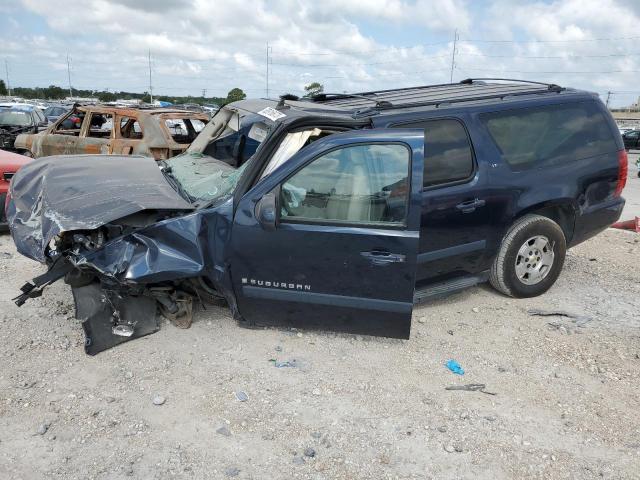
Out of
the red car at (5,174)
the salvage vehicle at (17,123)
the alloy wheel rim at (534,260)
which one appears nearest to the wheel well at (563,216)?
the alloy wheel rim at (534,260)

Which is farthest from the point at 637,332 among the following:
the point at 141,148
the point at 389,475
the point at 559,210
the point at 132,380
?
the point at 141,148

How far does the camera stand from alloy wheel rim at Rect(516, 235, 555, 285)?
4703 mm

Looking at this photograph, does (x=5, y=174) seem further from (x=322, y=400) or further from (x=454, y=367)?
(x=454, y=367)

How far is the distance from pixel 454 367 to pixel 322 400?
3.45 ft

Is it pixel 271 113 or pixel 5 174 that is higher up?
pixel 271 113

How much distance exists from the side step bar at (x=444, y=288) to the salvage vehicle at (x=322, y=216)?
0.02m

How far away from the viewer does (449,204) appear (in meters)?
4.14

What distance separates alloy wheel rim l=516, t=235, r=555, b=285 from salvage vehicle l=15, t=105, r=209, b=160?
551 centimetres

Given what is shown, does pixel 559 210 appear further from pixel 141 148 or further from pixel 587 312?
pixel 141 148

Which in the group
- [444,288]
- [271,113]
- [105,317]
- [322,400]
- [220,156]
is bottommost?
[322,400]

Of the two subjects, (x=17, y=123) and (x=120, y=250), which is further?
(x=17, y=123)

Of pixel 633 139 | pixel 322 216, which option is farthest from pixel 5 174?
pixel 633 139

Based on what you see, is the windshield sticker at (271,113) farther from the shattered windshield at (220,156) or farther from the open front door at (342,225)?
the open front door at (342,225)

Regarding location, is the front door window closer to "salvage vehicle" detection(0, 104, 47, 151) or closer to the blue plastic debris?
the blue plastic debris
